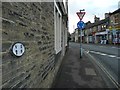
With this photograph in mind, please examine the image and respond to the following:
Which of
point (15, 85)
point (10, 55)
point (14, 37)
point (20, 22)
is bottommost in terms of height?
point (15, 85)

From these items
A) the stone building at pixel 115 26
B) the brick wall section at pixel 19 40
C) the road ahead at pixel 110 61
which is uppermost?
the stone building at pixel 115 26

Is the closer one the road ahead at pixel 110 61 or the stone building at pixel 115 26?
the road ahead at pixel 110 61

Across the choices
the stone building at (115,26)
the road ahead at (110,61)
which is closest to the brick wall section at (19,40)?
the road ahead at (110,61)

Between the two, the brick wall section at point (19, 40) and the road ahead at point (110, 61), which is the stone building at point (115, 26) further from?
the brick wall section at point (19, 40)

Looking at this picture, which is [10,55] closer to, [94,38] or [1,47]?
[1,47]

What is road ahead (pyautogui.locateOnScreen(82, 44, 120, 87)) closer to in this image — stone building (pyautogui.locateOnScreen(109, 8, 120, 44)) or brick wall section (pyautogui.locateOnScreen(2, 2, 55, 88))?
brick wall section (pyautogui.locateOnScreen(2, 2, 55, 88))

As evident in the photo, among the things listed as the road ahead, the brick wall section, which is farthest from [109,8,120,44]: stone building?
the brick wall section

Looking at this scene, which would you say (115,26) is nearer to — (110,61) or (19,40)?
(110,61)

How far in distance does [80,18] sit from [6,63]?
39.7ft

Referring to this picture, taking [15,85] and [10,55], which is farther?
[15,85]

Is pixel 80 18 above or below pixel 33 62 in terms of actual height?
above

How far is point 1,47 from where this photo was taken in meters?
2.00

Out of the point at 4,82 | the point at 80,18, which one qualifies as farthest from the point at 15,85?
the point at 80,18

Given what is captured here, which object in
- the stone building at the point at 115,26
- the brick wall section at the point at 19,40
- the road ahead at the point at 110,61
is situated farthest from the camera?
the stone building at the point at 115,26
